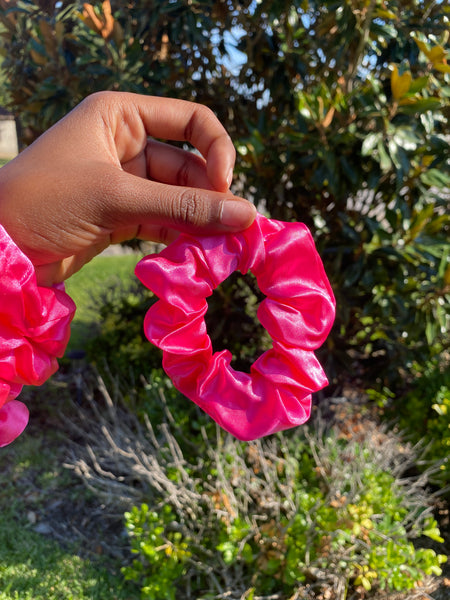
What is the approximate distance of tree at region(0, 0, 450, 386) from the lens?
105 inches

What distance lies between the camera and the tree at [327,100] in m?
2.68

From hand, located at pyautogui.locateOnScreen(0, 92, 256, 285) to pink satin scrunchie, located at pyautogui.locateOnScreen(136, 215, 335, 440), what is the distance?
92 mm

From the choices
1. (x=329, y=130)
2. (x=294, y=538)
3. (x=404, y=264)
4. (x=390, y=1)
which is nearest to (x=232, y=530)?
(x=294, y=538)

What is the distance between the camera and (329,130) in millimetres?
2746

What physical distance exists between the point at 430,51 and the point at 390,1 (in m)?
0.49

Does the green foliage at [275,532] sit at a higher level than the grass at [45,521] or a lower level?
higher

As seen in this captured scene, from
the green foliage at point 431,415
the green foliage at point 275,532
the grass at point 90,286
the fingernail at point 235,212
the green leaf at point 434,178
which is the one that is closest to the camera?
the fingernail at point 235,212

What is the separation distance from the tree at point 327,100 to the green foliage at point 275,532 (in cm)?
93

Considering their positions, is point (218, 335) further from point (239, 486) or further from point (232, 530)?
point (232, 530)

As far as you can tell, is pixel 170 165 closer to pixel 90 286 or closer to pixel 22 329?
pixel 22 329

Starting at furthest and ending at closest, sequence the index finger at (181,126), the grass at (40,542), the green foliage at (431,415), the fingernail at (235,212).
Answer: the green foliage at (431,415) → the grass at (40,542) → the index finger at (181,126) → the fingernail at (235,212)

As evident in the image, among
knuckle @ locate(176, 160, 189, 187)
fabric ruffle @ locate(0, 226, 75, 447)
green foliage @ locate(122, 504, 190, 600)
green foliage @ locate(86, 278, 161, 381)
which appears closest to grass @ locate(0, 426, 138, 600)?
green foliage @ locate(122, 504, 190, 600)

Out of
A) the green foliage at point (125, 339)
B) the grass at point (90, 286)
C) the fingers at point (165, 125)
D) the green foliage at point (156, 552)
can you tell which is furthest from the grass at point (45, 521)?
the fingers at point (165, 125)

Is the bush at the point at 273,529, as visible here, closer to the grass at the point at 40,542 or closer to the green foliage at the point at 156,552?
the green foliage at the point at 156,552
